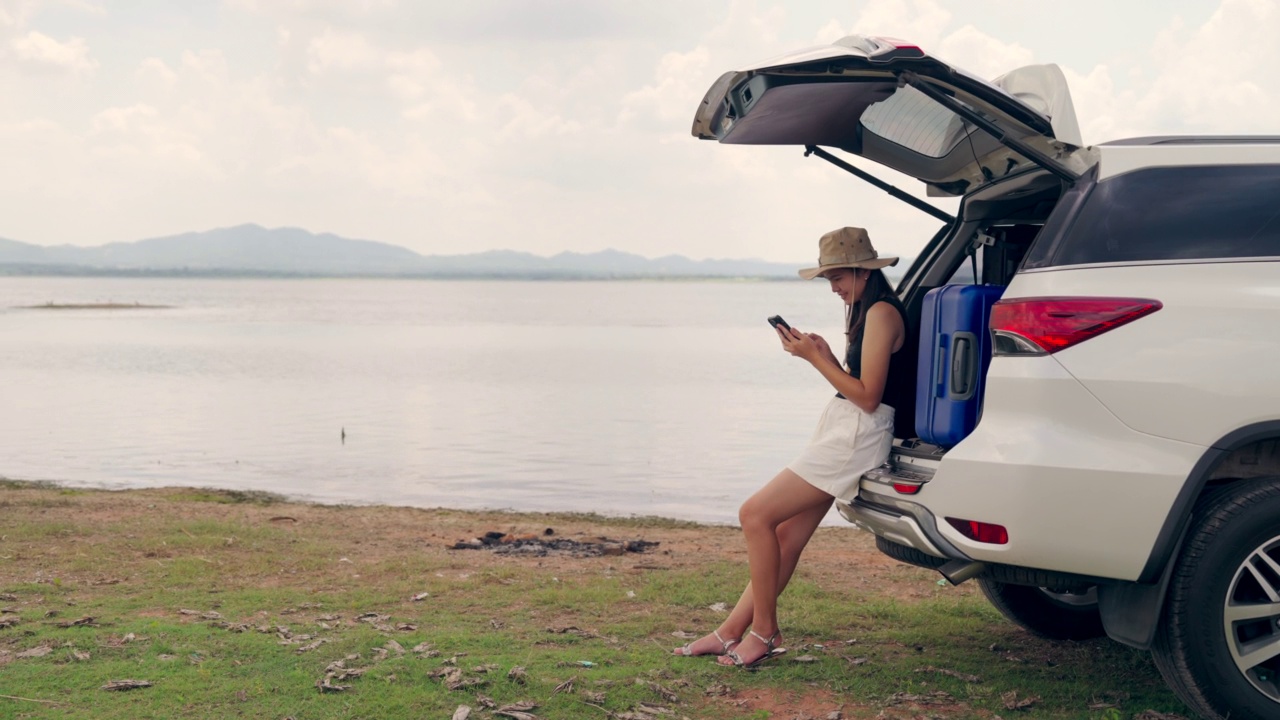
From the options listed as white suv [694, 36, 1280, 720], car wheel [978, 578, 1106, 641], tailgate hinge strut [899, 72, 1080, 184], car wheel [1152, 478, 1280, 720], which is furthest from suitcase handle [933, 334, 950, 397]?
car wheel [978, 578, 1106, 641]

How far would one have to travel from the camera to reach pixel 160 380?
3409 centimetres

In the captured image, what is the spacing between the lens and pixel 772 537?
5.61 m

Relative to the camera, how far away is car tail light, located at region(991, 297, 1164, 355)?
434 cm

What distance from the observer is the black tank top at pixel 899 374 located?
5.48 metres

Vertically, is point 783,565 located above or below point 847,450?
below

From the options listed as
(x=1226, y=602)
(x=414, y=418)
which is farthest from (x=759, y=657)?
(x=414, y=418)

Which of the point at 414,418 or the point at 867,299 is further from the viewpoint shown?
the point at 414,418

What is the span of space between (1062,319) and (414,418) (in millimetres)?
22047

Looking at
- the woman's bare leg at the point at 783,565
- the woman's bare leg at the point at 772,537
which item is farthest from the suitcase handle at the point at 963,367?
the woman's bare leg at the point at 783,565

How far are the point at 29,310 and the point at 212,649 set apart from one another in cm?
8735

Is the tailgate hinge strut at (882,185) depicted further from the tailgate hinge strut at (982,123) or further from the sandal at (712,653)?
the sandal at (712,653)

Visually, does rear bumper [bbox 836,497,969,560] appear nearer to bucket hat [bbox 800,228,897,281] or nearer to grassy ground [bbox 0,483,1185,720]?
grassy ground [bbox 0,483,1185,720]

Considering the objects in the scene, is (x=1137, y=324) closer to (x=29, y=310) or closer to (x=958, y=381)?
(x=958, y=381)

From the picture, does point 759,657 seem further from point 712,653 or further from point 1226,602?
point 1226,602
